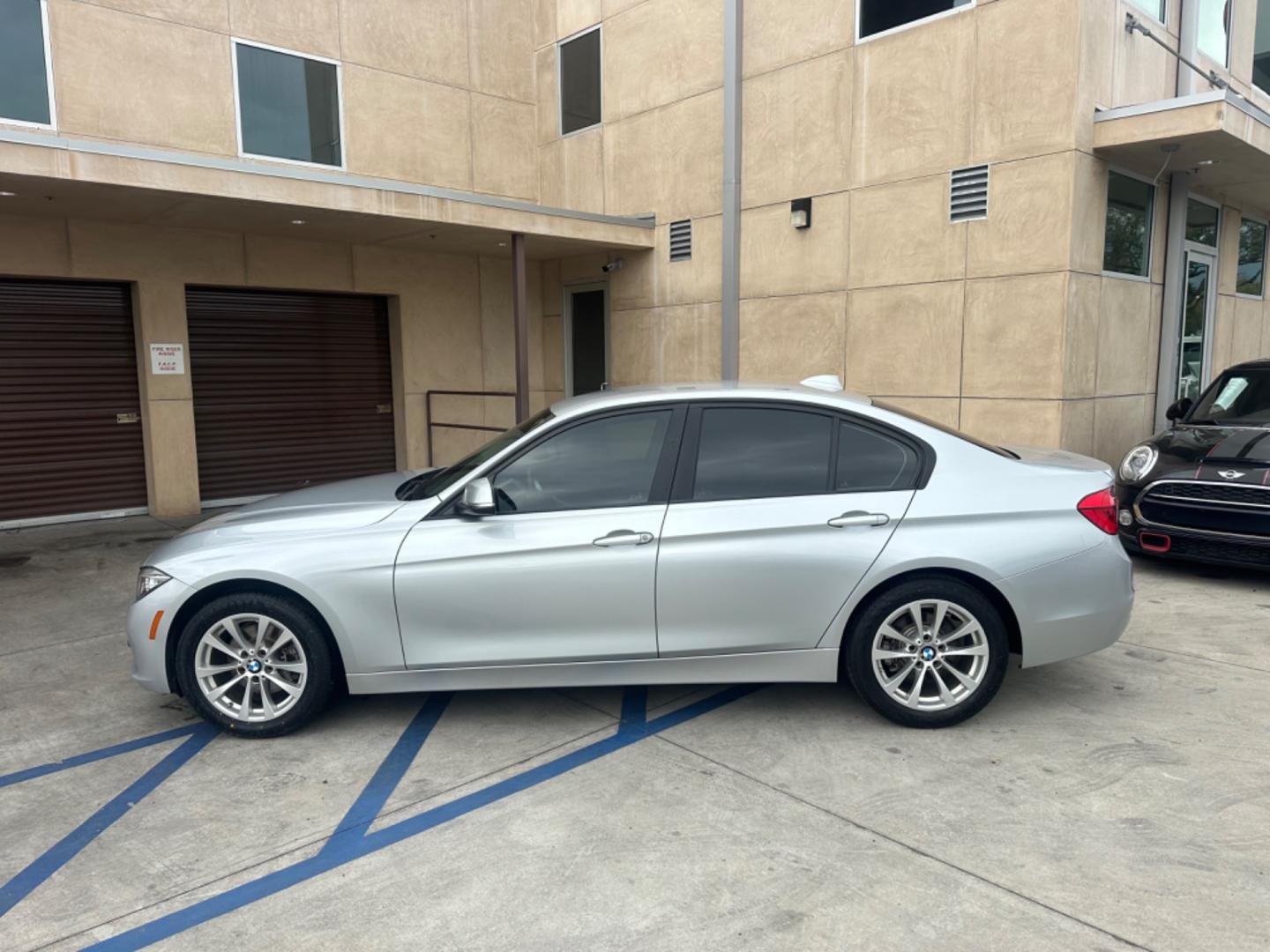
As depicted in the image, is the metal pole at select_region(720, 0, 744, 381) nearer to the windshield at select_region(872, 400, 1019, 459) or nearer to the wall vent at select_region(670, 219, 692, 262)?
the wall vent at select_region(670, 219, 692, 262)

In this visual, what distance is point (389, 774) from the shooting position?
376 centimetres

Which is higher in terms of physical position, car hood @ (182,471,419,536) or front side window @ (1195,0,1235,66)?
front side window @ (1195,0,1235,66)

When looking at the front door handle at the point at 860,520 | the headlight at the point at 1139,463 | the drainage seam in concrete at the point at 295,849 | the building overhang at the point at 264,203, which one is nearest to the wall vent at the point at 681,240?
the building overhang at the point at 264,203

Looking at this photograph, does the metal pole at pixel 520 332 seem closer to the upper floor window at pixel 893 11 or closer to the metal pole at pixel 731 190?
the metal pole at pixel 731 190

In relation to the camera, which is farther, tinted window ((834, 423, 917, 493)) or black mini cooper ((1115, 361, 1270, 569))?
black mini cooper ((1115, 361, 1270, 569))

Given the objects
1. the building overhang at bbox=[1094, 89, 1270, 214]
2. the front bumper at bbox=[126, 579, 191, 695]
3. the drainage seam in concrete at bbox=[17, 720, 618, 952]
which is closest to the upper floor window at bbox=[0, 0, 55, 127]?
the front bumper at bbox=[126, 579, 191, 695]

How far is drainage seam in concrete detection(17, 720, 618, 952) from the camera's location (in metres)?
2.77

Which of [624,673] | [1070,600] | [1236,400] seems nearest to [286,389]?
[624,673]

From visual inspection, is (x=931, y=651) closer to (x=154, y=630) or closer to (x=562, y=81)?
(x=154, y=630)

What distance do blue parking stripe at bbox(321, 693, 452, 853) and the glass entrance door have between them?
375 inches

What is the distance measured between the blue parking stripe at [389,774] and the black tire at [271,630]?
438 millimetres

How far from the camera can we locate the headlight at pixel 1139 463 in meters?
6.86

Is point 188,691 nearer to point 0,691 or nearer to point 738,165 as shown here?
point 0,691

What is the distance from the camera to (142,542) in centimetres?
853
